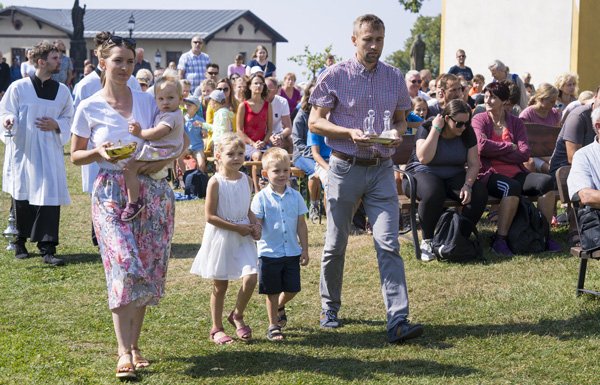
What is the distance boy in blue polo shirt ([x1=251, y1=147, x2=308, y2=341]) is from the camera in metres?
7.33

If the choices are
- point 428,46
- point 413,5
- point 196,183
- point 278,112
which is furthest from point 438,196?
point 428,46

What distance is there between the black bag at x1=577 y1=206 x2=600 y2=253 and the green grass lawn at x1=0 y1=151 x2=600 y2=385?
0.46 meters

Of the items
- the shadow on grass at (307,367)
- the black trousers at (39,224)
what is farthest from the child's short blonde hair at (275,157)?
the black trousers at (39,224)

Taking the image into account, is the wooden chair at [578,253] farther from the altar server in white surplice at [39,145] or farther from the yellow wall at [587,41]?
the yellow wall at [587,41]

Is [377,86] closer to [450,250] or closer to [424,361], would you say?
[424,361]

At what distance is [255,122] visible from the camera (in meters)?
14.4

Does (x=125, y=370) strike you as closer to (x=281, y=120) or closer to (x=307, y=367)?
(x=307, y=367)

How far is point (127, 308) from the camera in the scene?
6430 millimetres

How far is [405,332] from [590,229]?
1850mm

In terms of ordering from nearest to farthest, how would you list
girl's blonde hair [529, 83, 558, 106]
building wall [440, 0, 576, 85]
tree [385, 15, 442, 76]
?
girl's blonde hair [529, 83, 558, 106]
building wall [440, 0, 576, 85]
tree [385, 15, 442, 76]

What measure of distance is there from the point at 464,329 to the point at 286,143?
7.59 meters

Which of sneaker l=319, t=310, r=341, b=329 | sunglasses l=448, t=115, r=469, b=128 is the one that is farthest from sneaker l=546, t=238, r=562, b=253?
sneaker l=319, t=310, r=341, b=329

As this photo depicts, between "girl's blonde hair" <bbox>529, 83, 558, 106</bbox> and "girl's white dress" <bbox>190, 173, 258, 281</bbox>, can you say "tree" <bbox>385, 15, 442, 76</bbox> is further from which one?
"girl's white dress" <bbox>190, 173, 258, 281</bbox>

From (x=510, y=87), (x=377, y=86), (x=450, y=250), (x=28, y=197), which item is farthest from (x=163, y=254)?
(x=510, y=87)
